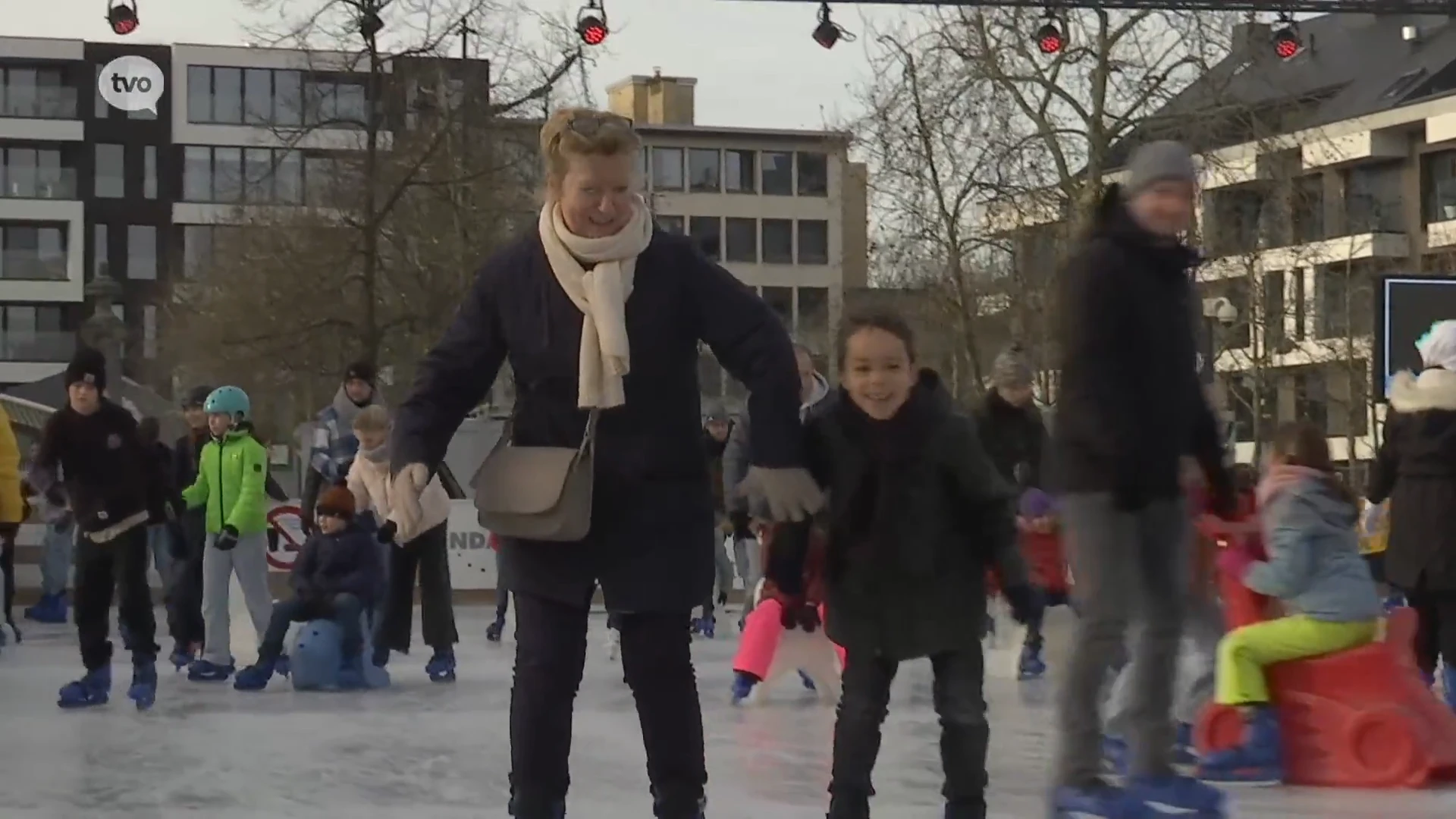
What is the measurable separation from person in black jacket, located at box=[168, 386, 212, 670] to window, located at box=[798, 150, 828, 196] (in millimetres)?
86701

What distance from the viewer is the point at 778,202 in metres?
102

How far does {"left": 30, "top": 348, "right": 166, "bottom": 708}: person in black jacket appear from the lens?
35.0 ft

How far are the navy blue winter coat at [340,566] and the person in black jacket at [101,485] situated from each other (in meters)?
1.72

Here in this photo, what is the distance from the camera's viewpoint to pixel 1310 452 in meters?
7.65

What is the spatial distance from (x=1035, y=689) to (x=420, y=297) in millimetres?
20411

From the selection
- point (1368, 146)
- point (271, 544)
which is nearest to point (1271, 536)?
point (271, 544)

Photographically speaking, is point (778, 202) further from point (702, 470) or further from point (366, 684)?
point (702, 470)

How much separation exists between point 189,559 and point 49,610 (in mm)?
6939

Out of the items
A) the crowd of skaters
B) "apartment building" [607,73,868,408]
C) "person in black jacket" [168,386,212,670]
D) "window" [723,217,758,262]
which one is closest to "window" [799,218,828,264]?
"apartment building" [607,73,868,408]

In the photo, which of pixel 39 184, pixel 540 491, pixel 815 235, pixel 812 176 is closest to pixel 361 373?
pixel 540 491

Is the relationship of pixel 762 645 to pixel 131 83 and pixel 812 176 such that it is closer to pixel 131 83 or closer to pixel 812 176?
pixel 131 83

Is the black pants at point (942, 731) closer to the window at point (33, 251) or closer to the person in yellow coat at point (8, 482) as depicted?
the person in yellow coat at point (8, 482)

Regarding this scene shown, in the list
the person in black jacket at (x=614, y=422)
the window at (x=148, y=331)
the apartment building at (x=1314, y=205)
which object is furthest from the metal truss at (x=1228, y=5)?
the window at (x=148, y=331)

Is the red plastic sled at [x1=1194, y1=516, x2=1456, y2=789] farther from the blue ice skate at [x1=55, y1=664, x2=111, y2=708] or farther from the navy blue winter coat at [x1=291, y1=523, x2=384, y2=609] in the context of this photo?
the navy blue winter coat at [x1=291, y1=523, x2=384, y2=609]
